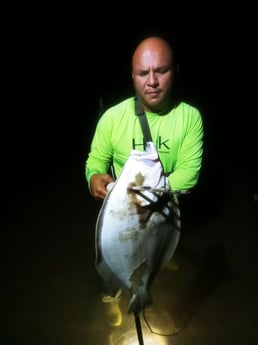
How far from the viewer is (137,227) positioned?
1.68 metres

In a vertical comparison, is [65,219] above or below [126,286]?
below

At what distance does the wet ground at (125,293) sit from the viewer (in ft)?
9.42

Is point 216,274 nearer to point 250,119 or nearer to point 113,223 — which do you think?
point 113,223

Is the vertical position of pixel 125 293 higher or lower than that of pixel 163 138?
lower

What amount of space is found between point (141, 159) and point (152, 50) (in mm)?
720

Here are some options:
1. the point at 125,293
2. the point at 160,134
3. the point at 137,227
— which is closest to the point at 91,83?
the point at 125,293

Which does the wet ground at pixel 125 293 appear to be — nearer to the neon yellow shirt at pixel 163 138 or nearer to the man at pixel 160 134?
the man at pixel 160 134

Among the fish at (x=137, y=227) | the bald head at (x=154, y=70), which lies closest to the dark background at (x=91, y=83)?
the bald head at (x=154, y=70)

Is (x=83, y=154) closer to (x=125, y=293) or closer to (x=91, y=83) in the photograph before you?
(x=125, y=293)

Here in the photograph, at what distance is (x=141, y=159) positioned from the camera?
5.03 feet

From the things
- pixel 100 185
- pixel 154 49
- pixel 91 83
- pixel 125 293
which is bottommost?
pixel 125 293

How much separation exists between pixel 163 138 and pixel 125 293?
1587 millimetres

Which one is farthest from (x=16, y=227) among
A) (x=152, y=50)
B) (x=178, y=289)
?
(x=152, y=50)

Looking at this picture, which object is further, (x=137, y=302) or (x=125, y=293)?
(x=125, y=293)
